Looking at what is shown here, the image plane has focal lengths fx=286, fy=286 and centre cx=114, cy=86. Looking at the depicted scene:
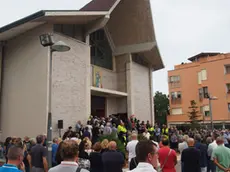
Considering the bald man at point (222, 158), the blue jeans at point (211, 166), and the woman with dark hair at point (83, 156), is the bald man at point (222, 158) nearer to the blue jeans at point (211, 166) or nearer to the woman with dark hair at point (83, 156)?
the woman with dark hair at point (83, 156)

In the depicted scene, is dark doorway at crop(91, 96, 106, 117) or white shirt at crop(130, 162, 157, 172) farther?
dark doorway at crop(91, 96, 106, 117)

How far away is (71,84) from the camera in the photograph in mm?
18500

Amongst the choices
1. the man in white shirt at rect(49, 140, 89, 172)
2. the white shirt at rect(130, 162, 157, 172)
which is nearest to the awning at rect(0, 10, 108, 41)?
the man in white shirt at rect(49, 140, 89, 172)

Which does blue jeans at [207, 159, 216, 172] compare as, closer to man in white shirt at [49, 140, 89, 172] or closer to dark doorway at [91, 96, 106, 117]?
→ man in white shirt at [49, 140, 89, 172]

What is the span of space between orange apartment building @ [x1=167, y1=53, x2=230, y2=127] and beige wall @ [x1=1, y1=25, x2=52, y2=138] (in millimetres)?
26529

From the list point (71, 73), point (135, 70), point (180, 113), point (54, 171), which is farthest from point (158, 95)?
point (54, 171)

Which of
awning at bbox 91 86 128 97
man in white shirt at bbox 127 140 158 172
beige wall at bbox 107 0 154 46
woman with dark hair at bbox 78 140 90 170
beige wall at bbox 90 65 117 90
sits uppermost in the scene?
beige wall at bbox 107 0 154 46

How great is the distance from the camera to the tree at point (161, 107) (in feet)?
171

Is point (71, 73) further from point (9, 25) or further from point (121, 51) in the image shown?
point (121, 51)

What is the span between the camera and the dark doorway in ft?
75.4

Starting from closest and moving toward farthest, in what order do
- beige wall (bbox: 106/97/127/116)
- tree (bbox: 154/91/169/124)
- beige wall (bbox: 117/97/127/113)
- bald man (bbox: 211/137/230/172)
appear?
1. bald man (bbox: 211/137/230/172)
2. beige wall (bbox: 106/97/127/116)
3. beige wall (bbox: 117/97/127/113)
4. tree (bbox: 154/91/169/124)

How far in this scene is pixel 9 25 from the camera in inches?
674

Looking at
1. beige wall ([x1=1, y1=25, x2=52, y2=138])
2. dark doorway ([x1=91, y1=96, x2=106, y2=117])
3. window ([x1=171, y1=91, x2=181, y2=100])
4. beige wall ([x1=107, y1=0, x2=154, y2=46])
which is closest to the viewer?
beige wall ([x1=1, y1=25, x2=52, y2=138])

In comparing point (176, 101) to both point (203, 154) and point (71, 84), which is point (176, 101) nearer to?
point (71, 84)
